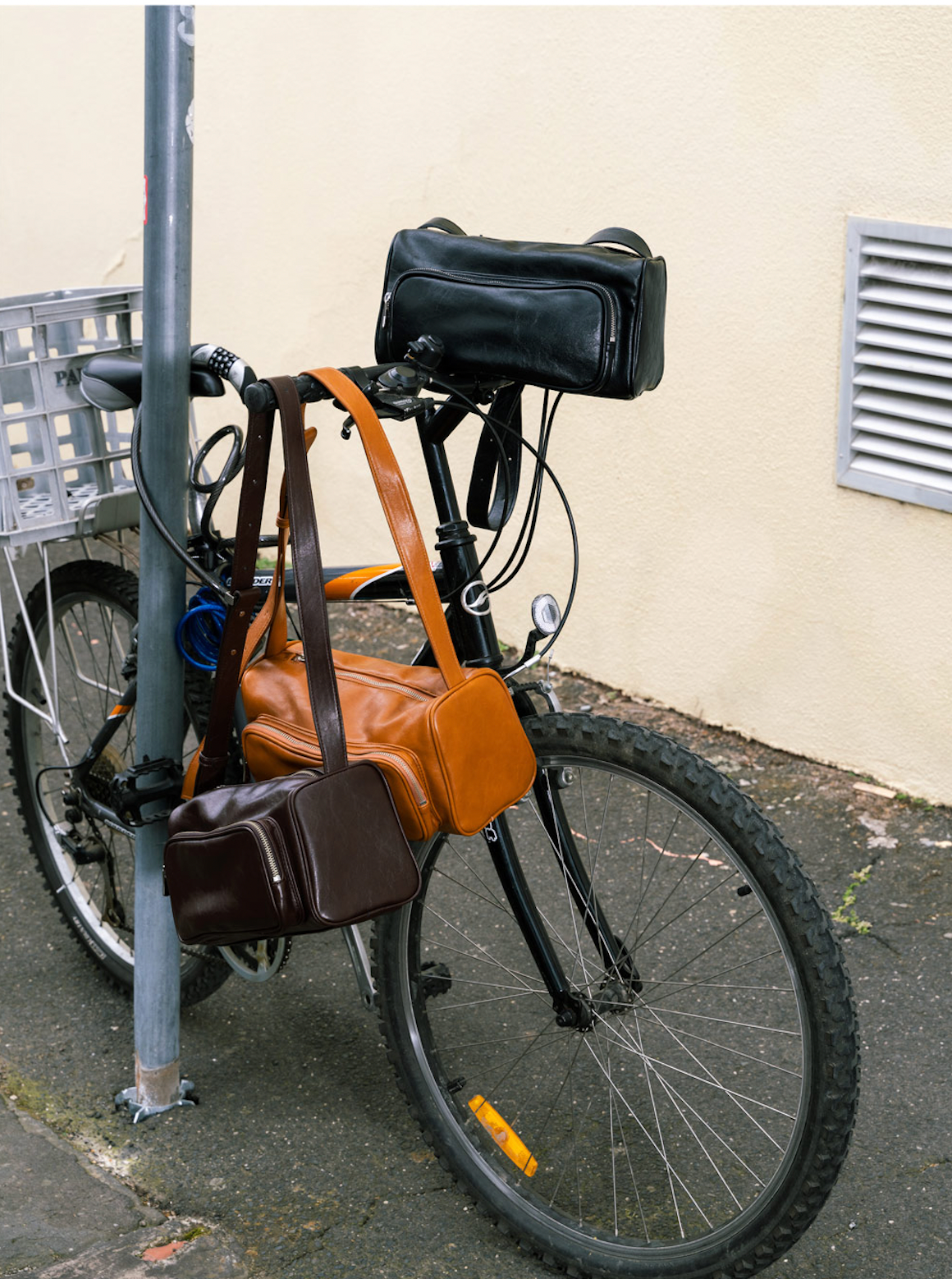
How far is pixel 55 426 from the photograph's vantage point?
2756mm

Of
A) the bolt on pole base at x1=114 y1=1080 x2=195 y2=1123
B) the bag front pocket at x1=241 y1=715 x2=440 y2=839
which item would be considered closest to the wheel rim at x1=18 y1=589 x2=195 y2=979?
the bolt on pole base at x1=114 y1=1080 x2=195 y2=1123

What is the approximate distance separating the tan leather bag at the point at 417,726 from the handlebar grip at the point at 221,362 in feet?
0.83

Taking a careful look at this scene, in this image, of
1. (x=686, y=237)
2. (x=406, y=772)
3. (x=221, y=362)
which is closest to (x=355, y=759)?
(x=406, y=772)

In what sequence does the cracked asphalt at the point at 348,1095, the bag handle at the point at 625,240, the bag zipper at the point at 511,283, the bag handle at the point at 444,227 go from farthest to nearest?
the cracked asphalt at the point at 348,1095
the bag handle at the point at 444,227
the bag handle at the point at 625,240
the bag zipper at the point at 511,283

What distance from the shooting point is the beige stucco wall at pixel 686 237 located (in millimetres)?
3514

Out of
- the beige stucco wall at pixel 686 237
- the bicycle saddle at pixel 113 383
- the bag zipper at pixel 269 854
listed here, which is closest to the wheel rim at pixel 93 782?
the bicycle saddle at pixel 113 383

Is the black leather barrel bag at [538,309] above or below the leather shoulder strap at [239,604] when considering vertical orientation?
above

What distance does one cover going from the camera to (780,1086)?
2764 mm

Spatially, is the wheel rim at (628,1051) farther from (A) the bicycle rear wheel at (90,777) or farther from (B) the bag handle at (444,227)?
(B) the bag handle at (444,227)

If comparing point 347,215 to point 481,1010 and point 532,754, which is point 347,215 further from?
point 532,754

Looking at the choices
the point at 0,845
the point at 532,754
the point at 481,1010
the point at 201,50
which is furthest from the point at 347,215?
the point at 532,754

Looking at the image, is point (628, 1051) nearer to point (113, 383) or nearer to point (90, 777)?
point (90, 777)

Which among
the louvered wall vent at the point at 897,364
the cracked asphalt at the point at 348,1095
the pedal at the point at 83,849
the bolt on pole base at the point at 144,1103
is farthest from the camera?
the louvered wall vent at the point at 897,364

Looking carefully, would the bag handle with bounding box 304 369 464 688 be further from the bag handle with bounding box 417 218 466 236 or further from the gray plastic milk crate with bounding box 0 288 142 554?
the gray plastic milk crate with bounding box 0 288 142 554
